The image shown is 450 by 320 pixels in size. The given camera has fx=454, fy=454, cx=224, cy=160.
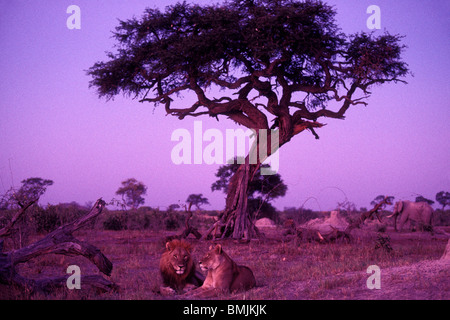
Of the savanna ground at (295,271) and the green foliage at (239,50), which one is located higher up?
the green foliage at (239,50)

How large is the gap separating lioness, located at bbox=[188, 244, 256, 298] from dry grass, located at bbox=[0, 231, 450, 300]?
0.25m

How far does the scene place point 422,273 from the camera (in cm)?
744

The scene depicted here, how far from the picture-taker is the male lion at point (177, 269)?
7.36m

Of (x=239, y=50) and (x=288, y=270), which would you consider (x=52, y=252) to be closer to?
(x=288, y=270)

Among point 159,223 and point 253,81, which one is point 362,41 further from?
point 159,223

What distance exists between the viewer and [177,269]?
734 centimetres

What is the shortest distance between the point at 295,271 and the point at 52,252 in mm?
4829

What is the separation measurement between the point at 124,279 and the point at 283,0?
11.3 m

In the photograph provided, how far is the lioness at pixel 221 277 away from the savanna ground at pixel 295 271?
259 millimetres

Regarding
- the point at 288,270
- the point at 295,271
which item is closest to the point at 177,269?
the point at 295,271

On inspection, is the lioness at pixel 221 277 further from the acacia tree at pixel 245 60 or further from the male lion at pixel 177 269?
the acacia tree at pixel 245 60

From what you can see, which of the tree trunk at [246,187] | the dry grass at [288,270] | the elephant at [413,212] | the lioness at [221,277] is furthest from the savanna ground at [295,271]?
the elephant at [413,212]

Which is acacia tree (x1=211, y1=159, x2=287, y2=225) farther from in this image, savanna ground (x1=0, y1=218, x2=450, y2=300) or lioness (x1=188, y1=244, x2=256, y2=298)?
lioness (x1=188, y1=244, x2=256, y2=298)
